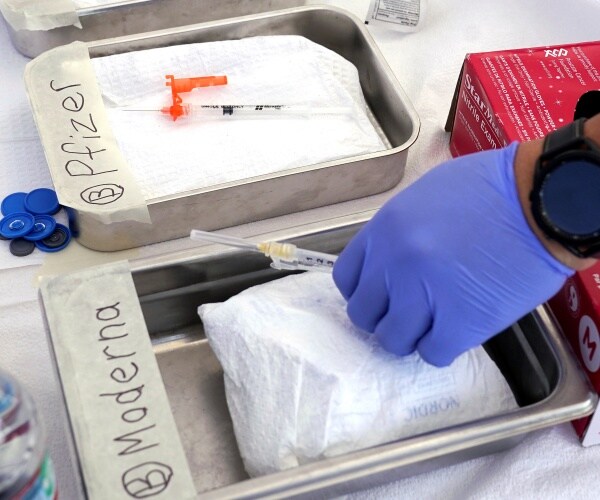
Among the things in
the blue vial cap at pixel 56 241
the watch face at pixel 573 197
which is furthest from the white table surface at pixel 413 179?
the watch face at pixel 573 197

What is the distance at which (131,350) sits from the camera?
559mm

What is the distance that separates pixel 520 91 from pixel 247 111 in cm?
30

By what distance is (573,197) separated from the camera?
515 mm

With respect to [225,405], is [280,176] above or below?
above

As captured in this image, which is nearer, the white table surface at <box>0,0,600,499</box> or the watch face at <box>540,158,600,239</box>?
the watch face at <box>540,158,600,239</box>

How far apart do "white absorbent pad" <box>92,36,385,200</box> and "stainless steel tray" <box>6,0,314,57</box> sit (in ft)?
0.26

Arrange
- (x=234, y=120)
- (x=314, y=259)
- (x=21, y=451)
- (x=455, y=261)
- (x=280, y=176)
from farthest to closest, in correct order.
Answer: (x=234, y=120) → (x=280, y=176) → (x=314, y=259) → (x=455, y=261) → (x=21, y=451)

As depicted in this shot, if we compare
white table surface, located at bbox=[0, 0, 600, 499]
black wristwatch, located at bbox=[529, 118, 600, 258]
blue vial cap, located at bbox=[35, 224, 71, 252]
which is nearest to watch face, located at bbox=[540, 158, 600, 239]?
black wristwatch, located at bbox=[529, 118, 600, 258]

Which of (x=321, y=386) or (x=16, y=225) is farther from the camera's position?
(x=16, y=225)

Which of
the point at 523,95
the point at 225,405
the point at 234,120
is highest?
the point at 523,95

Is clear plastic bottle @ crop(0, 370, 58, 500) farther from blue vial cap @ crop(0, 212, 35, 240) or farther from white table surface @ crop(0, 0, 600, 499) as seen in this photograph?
blue vial cap @ crop(0, 212, 35, 240)

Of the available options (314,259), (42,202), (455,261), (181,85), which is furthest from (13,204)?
(455,261)

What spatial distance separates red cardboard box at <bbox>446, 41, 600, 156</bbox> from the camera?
74 cm

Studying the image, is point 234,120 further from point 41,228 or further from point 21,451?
point 21,451
